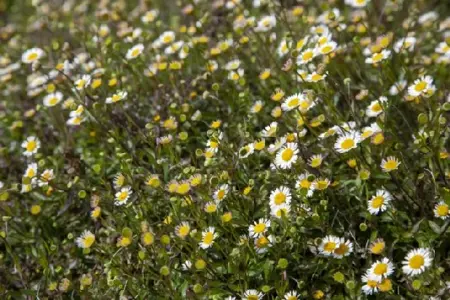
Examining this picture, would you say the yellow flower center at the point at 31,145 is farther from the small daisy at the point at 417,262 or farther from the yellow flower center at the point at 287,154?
the small daisy at the point at 417,262

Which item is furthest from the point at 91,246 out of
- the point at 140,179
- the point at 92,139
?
the point at 92,139

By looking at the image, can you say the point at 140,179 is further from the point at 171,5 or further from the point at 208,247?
the point at 171,5

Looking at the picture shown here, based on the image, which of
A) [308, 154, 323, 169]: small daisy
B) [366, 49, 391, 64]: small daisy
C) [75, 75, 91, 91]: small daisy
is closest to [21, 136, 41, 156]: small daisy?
[75, 75, 91, 91]: small daisy

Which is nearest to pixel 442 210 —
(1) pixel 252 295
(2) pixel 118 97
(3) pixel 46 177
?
(1) pixel 252 295

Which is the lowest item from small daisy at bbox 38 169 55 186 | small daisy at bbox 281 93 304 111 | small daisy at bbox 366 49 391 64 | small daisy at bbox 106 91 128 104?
small daisy at bbox 38 169 55 186

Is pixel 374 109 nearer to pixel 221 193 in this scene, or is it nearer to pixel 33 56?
pixel 221 193

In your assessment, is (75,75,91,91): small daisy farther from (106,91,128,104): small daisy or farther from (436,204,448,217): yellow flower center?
(436,204,448,217): yellow flower center

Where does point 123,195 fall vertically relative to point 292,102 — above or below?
below

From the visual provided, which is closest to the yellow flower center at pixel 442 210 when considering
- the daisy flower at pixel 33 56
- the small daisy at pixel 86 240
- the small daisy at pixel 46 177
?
the small daisy at pixel 86 240
